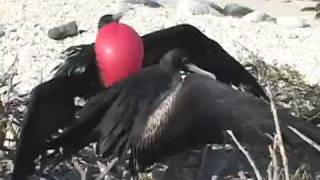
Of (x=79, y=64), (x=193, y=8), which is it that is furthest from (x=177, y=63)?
(x=193, y=8)

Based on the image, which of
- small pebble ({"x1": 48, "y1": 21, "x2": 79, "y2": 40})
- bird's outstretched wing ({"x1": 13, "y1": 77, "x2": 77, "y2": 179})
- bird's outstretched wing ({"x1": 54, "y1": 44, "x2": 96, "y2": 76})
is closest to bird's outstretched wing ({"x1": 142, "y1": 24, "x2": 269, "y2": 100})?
bird's outstretched wing ({"x1": 54, "y1": 44, "x2": 96, "y2": 76})

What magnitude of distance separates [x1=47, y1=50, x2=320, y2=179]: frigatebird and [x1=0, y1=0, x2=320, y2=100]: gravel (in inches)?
49.7

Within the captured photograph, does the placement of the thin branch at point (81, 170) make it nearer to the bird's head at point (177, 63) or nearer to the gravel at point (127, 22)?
the bird's head at point (177, 63)

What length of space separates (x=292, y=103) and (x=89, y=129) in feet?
2.64

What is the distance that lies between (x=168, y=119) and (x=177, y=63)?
0.27 meters

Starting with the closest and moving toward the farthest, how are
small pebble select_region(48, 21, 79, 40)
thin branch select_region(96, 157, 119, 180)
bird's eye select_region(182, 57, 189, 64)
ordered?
thin branch select_region(96, 157, 119, 180), bird's eye select_region(182, 57, 189, 64), small pebble select_region(48, 21, 79, 40)

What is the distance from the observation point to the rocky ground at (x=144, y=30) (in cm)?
373

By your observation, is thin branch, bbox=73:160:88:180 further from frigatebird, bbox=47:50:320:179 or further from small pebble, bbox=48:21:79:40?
small pebble, bbox=48:21:79:40

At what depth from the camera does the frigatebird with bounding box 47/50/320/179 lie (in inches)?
81.4

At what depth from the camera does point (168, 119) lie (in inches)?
82.0

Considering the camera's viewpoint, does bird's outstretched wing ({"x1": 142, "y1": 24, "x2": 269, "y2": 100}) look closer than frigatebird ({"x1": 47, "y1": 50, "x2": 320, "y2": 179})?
No

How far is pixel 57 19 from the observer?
446 centimetres

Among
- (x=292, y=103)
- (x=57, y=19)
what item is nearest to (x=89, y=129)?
(x=292, y=103)

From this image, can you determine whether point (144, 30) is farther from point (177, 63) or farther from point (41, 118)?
point (41, 118)
